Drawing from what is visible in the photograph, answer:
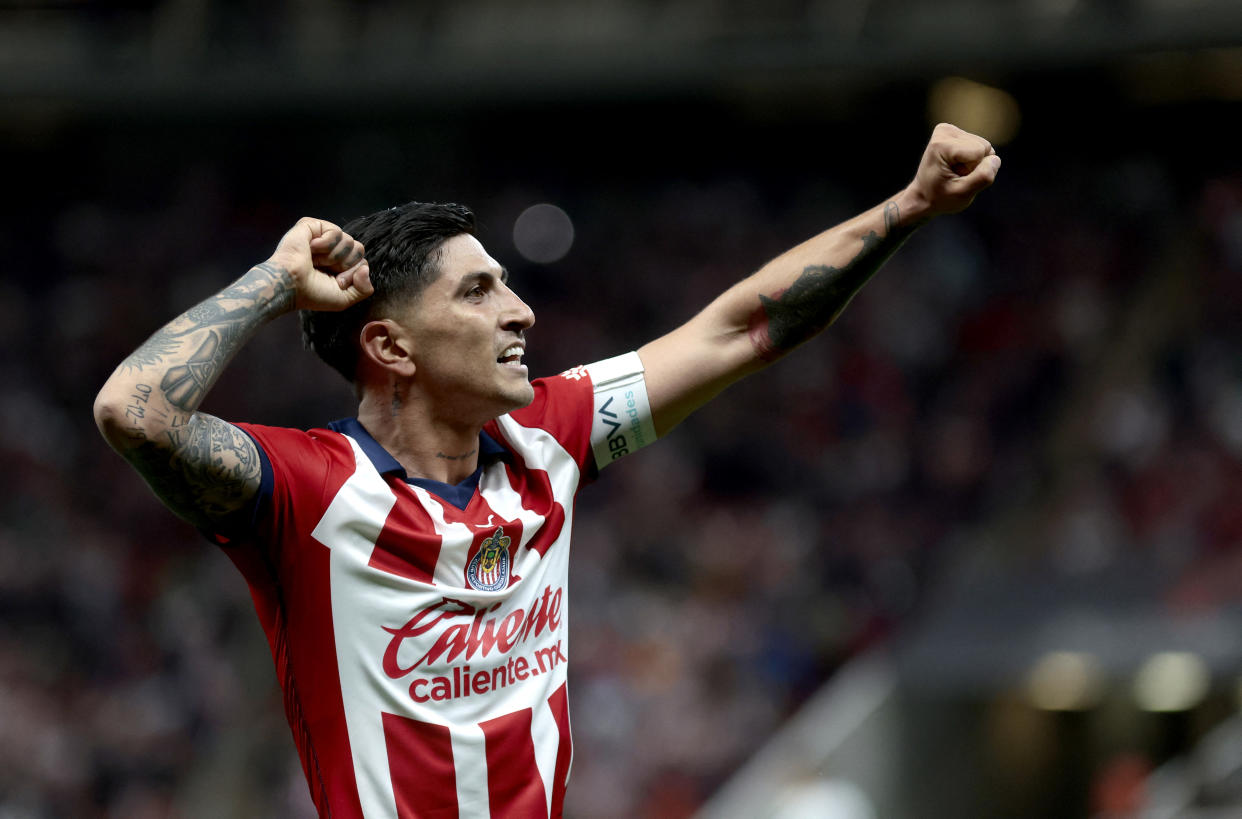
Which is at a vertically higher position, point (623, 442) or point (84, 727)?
point (623, 442)

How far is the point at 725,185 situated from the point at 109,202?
706cm

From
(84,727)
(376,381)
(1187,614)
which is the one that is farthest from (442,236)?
(84,727)

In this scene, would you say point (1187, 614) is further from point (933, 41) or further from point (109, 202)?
point (109, 202)

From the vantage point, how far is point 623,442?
10.0ft

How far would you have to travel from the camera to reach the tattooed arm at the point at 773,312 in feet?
9.59

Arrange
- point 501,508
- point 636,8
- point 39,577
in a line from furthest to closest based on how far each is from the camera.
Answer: point 636,8
point 39,577
point 501,508

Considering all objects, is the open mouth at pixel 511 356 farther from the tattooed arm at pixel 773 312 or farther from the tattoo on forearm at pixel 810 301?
the tattoo on forearm at pixel 810 301

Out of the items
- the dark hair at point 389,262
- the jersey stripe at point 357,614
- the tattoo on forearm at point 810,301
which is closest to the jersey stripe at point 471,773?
the jersey stripe at point 357,614

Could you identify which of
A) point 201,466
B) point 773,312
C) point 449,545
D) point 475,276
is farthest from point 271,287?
point 773,312

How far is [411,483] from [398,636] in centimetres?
32

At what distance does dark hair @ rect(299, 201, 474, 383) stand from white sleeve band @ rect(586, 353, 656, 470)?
18.4 inches

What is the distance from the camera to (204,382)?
91.2 inches

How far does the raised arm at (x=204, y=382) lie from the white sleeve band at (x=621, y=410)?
663 mm

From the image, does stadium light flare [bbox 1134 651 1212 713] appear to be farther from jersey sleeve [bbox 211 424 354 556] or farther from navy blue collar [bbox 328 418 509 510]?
jersey sleeve [bbox 211 424 354 556]
